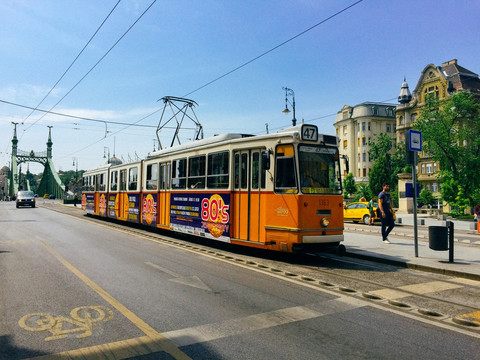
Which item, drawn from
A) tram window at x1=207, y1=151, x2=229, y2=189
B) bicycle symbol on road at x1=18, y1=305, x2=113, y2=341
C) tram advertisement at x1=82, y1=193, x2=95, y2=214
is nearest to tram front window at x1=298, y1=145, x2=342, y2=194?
tram window at x1=207, y1=151, x2=229, y2=189

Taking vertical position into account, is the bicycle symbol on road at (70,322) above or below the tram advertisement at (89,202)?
below

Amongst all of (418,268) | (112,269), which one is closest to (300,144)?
(418,268)

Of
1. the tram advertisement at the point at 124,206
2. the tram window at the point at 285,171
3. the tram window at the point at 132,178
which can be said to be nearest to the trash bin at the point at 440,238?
the tram window at the point at 285,171

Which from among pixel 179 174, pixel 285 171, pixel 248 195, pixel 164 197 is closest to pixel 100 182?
pixel 164 197

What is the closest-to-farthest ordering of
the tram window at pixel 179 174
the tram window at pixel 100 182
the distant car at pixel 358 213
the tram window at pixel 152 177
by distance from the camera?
the tram window at pixel 179 174, the tram window at pixel 152 177, the tram window at pixel 100 182, the distant car at pixel 358 213

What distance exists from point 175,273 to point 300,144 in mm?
4103

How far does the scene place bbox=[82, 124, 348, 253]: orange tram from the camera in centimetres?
901

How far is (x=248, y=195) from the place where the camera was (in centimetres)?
995

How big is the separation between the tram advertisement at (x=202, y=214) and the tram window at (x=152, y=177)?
76.6 inches

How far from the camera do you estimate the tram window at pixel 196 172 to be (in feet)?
39.3

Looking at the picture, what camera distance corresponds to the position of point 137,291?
609 cm

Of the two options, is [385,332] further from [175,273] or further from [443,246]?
[443,246]

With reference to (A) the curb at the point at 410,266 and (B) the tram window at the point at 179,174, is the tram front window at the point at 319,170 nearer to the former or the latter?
(A) the curb at the point at 410,266

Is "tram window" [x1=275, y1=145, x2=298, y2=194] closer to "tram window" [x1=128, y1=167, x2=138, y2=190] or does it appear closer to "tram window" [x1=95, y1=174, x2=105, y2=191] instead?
"tram window" [x1=128, y1=167, x2=138, y2=190]
